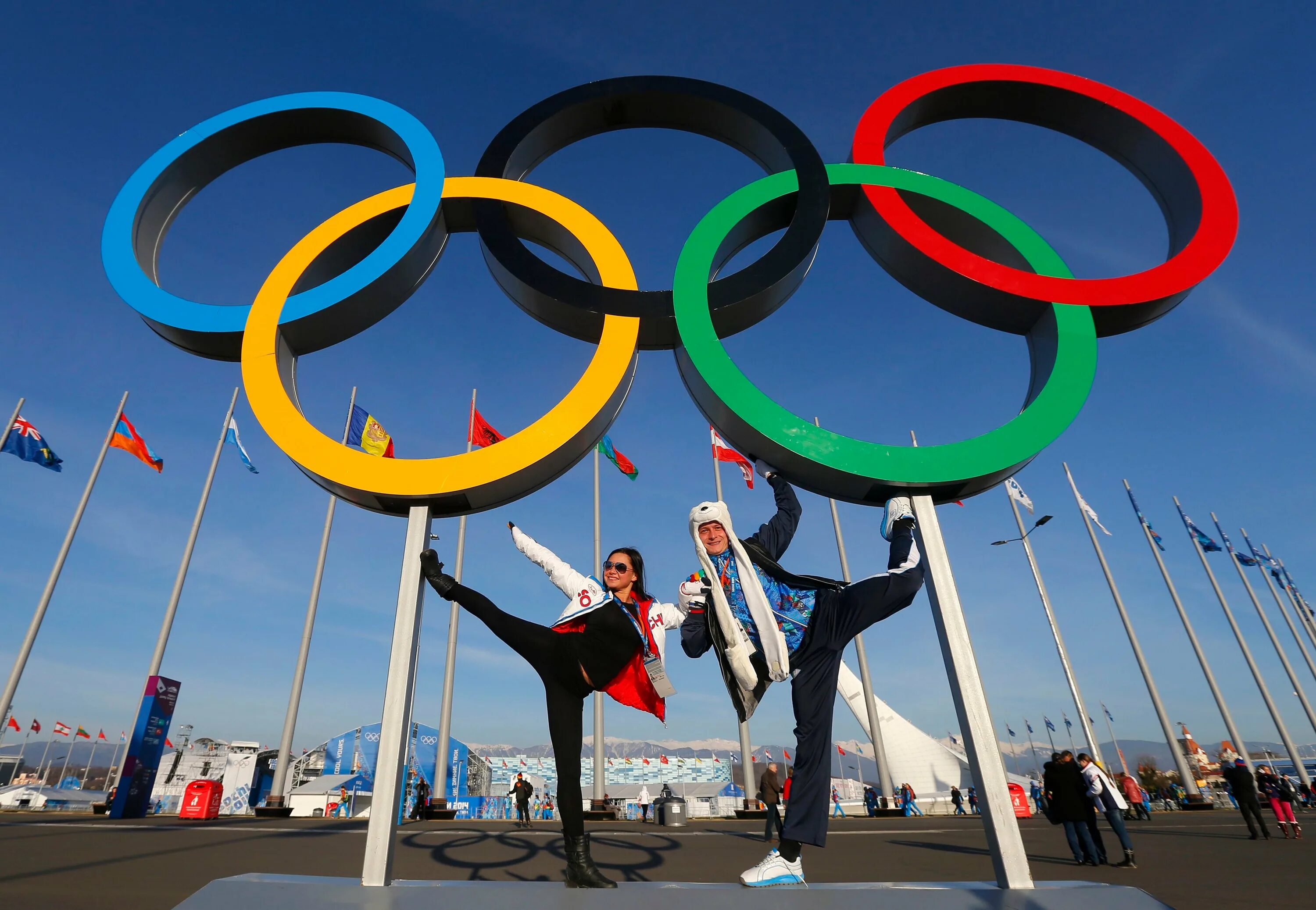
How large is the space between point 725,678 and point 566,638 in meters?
1.05

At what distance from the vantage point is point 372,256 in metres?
5.09

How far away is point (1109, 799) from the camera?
8.27 metres

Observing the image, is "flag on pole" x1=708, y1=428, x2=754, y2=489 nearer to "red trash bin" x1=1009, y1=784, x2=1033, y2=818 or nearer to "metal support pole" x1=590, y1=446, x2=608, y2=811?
"metal support pole" x1=590, y1=446, x2=608, y2=811

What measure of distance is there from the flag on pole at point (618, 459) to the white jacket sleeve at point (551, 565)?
9.85 metres

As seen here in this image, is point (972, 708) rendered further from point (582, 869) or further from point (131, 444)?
point (131, 444)

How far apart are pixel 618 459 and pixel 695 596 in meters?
11.2

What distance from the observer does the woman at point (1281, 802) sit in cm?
1037

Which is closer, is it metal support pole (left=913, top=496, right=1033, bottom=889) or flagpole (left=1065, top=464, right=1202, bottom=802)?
metal support pole (left=913, top=496, right=1033, bottom=889)

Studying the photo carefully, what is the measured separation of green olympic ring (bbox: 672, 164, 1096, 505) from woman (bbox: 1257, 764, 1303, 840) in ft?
33.8

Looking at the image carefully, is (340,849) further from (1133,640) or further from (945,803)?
(945,803)

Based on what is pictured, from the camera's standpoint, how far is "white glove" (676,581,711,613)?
14.2 feet

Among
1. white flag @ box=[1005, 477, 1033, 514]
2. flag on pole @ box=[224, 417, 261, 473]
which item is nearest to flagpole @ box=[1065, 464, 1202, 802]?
white flag @ box=[1005, 477, 1033, 514]

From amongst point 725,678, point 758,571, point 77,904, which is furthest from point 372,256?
point 77,904

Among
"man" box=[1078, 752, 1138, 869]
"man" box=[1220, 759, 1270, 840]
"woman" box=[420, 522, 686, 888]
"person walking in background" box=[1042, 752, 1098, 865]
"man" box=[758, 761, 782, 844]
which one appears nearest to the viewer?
"woman" box=[420, 522, 686, 888]
